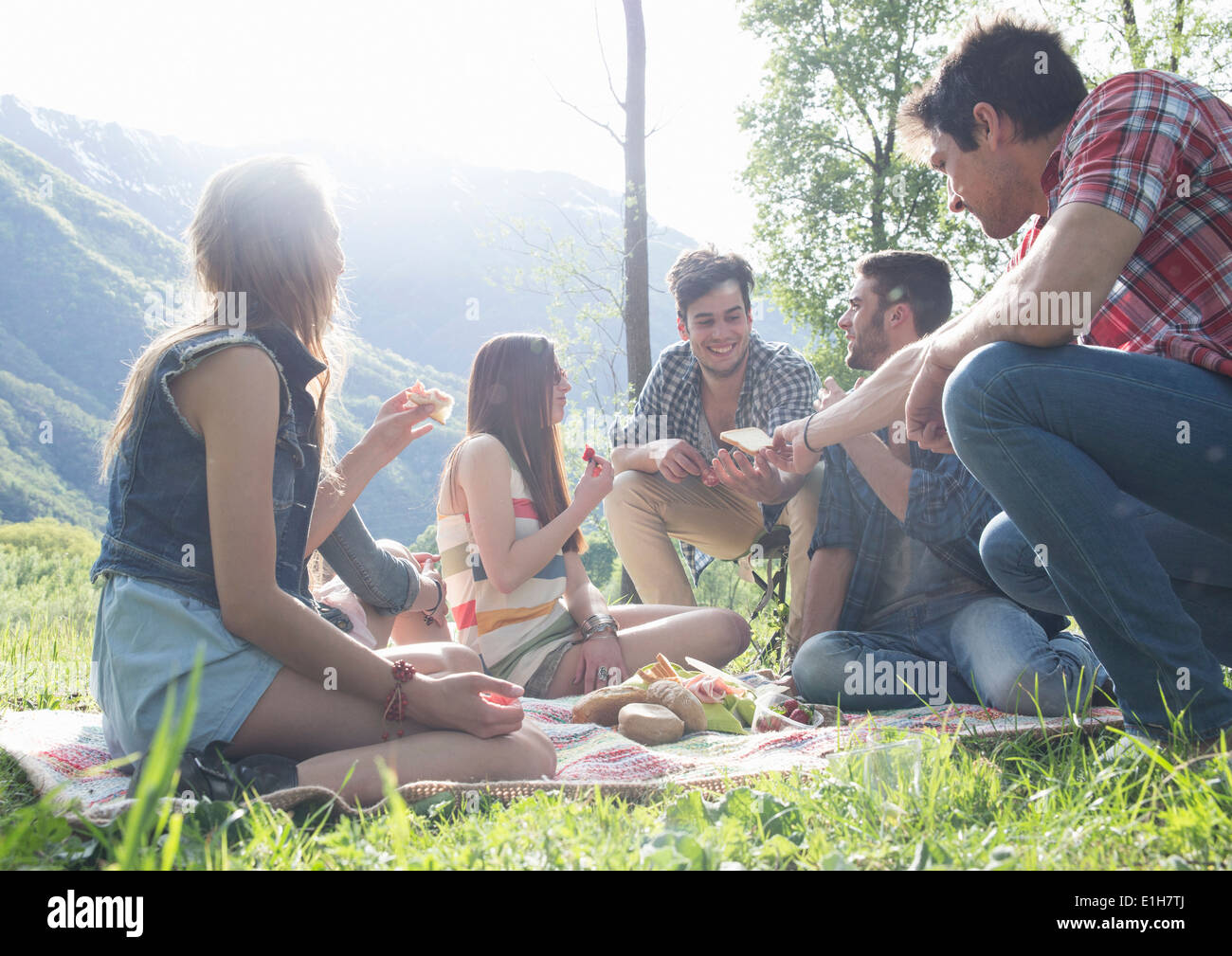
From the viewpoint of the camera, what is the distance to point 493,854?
1288 millimetres

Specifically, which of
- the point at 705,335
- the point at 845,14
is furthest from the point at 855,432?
the point at 845,14

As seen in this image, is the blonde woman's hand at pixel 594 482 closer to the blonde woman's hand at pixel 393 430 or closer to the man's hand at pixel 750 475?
the man's hand at pixel 750 475

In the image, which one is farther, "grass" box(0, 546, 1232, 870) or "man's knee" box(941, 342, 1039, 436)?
"man's knee" box(941, 342, 1039, 436)

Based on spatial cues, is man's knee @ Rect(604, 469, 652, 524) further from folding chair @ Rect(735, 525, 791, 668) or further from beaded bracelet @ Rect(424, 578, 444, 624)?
beaded bracelet @ Rect(424, 578, 444, 624)

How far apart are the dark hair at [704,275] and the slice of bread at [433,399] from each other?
187 cm

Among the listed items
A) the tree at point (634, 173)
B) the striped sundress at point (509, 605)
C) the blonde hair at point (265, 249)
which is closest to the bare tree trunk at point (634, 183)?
the tree at point (634, 173)

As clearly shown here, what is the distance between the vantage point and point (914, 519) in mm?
3170

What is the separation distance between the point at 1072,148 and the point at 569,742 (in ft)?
6.58

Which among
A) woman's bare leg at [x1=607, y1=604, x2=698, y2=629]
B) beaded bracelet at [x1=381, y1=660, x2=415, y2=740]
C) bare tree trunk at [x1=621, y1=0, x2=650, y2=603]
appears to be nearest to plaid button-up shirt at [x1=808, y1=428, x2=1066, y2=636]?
woman's bare leg at [x1=607, y1=604, x2=698, y2=629]

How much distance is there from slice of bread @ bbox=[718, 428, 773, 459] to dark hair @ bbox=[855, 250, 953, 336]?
76 cm

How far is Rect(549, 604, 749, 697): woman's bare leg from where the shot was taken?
137 inches

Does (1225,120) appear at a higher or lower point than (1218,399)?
higher

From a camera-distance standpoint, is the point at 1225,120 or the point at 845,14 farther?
the point at 845,14
